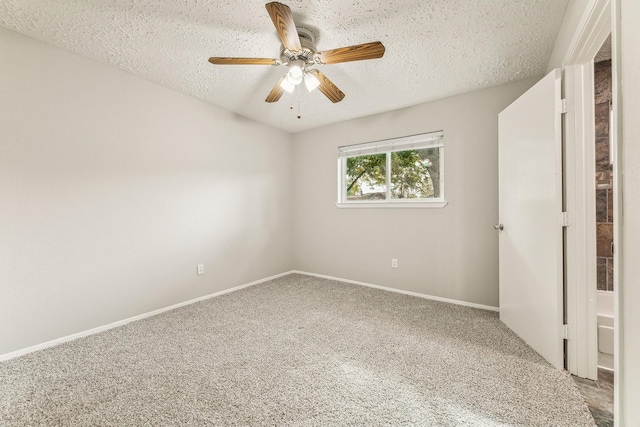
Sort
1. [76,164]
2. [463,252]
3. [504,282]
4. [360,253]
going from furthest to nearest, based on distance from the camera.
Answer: [360,253] < [463,252] < [504,282] < [76,164]

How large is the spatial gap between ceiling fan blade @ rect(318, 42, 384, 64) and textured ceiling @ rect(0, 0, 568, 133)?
0.69 ft

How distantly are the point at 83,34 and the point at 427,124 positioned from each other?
3.20 meters

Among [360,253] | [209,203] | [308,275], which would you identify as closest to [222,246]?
[209,203]

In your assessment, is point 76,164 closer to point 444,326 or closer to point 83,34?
point 83,34

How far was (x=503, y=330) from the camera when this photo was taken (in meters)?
2.16

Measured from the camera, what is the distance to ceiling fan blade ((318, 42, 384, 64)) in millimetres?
1569

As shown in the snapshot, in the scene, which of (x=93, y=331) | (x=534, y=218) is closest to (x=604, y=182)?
(x=534, y=218)

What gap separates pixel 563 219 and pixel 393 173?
1948mm

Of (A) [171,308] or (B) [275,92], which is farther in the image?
(A) [171,308]

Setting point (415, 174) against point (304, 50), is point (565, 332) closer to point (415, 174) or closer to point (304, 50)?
point (415, 174)

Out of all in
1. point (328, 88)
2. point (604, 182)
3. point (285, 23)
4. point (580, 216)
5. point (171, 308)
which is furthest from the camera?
point (171, 308)

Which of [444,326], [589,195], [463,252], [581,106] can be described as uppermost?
[581,106]

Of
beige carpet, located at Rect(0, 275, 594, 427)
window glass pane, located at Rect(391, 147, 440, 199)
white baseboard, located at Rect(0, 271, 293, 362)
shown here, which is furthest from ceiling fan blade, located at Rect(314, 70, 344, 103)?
white baseboard, located at Rect(0, 271, 293, 362)

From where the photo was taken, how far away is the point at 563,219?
5.27 ft
